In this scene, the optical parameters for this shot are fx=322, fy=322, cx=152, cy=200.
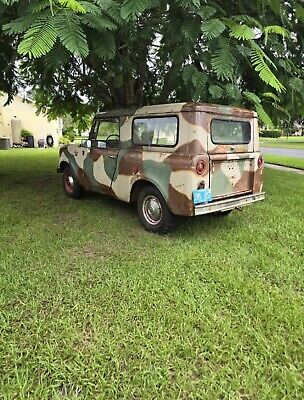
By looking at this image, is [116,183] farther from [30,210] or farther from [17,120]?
[17,120]

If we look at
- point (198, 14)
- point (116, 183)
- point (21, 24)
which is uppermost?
point (198, 14)

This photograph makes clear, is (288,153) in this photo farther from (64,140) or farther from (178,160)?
(178,160)

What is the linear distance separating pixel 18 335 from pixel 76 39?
2384 millimetres

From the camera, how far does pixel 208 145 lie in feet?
14.2

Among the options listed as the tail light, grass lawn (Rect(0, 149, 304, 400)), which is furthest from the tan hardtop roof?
grass lawn (Rect(0, 149, 304, 400))

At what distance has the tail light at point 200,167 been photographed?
4184mm

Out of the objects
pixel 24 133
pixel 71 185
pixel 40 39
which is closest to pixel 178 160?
pixel 40 39

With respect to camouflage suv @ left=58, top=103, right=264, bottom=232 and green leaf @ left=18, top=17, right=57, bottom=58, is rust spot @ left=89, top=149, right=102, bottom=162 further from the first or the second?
green leaf @ left=18, top=17, right=57, bottom=58

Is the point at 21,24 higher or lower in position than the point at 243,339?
higher

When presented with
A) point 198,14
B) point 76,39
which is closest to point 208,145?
point 198,14

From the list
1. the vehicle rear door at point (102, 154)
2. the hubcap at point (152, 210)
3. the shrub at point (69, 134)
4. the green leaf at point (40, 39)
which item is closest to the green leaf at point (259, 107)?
the hubcap at point (152, 210)

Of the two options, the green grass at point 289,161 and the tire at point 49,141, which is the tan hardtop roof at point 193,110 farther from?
the tire at point 49,141

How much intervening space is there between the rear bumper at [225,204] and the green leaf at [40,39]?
2.62m

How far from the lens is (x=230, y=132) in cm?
472
